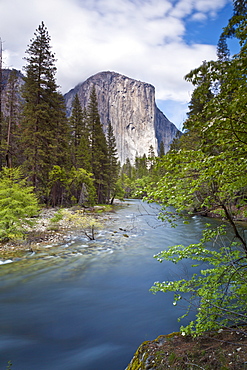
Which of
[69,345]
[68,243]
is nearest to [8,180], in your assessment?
[68,243]

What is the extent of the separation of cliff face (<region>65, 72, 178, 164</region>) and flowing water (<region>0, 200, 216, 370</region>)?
118 metres

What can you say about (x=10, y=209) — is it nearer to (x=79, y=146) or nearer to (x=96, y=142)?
(x=79, y=146)

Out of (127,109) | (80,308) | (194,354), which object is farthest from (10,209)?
(127,109)

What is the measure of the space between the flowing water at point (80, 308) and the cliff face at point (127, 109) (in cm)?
11833

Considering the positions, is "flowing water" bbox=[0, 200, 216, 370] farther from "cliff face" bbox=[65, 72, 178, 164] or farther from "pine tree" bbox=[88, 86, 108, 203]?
"cliff face" bbox=[65, 72, 178, 164]

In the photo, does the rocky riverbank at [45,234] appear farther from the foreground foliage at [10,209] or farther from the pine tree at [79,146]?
the pine tree at [79,146]

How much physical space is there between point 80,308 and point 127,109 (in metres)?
146

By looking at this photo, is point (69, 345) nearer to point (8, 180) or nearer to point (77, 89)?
point (8, 180)

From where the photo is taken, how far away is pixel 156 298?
6.11 metres

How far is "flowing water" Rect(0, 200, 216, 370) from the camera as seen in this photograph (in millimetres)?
3988

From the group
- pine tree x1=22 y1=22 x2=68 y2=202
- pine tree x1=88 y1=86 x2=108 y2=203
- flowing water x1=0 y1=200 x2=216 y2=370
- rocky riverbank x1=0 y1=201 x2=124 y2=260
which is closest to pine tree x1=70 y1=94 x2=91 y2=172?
pine tree x1=88 y1=86 x2=108 y2=203

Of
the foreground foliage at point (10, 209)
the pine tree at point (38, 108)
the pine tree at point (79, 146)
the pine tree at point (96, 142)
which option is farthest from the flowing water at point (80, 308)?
the pine tree at point (96, 142)

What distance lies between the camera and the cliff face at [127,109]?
5172 inches

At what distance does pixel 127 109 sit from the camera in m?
141
